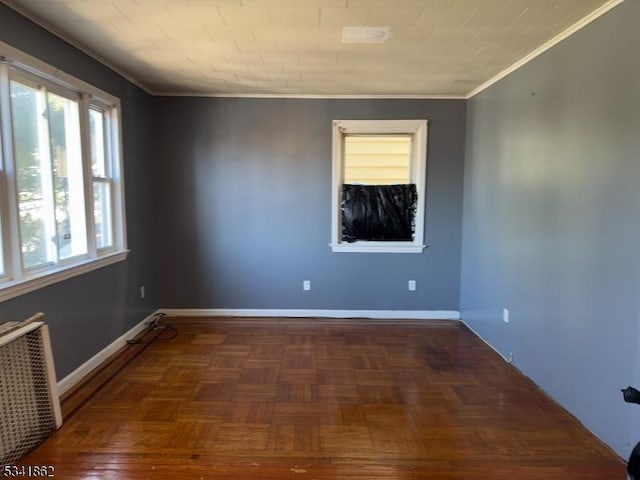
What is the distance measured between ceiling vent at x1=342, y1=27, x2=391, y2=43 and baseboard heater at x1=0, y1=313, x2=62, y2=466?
244 cm

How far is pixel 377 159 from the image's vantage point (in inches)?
169

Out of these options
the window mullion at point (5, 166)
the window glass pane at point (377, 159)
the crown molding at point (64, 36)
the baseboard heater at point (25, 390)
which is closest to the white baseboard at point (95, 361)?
the baseboard heater at point (25, 390)

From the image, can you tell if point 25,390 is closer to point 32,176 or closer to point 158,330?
point 32,176

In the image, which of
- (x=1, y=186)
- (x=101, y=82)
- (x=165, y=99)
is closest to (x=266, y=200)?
(x=165, y=99)

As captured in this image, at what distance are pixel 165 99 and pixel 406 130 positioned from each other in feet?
8.17

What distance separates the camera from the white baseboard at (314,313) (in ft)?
14.2

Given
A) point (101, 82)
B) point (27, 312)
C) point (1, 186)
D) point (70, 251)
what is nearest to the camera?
point (1, 186)

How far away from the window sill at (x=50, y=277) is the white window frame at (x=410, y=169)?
7.01ft

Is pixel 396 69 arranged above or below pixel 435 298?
above

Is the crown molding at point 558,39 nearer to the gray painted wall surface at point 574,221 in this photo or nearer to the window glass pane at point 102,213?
the gray painted wall surface at point 574,221

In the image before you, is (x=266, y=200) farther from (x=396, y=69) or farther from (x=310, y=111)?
(x=396, y=69)

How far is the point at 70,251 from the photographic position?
9.45ft

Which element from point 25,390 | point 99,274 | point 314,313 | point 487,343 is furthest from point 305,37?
point 487,343

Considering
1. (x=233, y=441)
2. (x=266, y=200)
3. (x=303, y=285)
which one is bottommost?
(x=233, y=441)
